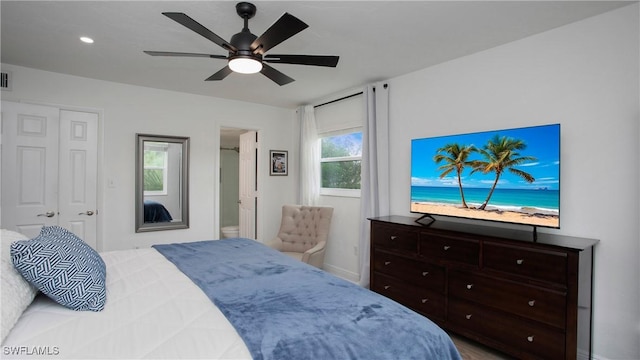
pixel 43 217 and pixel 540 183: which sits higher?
pixel 540 183

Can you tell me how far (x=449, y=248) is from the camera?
8.60ft

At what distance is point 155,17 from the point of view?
2.31m

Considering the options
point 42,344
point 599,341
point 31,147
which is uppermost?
point 31,147

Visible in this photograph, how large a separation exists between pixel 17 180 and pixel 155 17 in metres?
2.42

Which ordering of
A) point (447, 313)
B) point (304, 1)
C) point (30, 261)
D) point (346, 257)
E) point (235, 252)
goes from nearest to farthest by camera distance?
1. point (30, 261)
2. point (304, 1)
3. point (235, 252)
4. point (447, 313)
5. point (346, 257)

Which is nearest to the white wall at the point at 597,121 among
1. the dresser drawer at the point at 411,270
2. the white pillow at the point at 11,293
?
the dresser drawer at the point at 411,270

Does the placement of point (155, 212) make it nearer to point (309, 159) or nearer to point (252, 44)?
point (309, 159)

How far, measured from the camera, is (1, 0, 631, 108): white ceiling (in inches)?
84.9

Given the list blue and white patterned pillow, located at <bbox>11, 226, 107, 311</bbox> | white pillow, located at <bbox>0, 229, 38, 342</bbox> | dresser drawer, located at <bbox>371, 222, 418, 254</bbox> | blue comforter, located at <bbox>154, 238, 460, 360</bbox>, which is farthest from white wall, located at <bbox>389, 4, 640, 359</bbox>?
white pillow, located at <bbox>0, 229, 38, 342</bbox>

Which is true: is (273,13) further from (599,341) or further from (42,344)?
(599,341)

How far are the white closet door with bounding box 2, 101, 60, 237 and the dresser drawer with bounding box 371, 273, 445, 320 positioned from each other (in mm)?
3542

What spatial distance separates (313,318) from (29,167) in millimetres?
3641

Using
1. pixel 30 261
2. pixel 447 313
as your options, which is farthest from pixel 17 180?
pixel 447 313

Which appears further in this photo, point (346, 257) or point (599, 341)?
point (346, 257)
